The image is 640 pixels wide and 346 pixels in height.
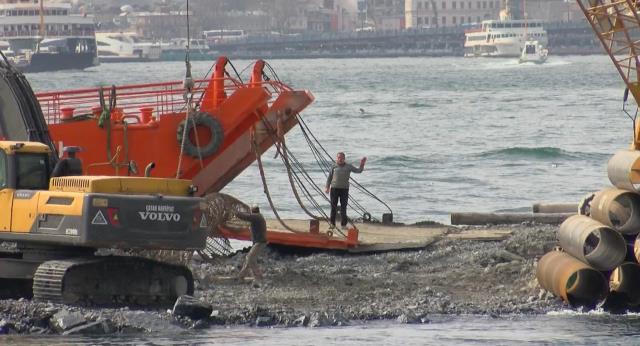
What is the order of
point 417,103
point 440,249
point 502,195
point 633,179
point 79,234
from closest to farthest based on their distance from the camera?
1. point 79,234
2. point 633,179
3. point 440,249
4. point 502,195
5. point 417,103

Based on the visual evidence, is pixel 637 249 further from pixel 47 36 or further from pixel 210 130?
pixel 47 36

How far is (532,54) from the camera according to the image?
187m

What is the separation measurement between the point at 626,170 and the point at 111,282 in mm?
6789

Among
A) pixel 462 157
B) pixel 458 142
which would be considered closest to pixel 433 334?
pixel 462 157

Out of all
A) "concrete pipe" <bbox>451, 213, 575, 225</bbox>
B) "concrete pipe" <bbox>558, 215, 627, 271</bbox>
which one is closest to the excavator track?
"concrete pipe" <bbox>558, 215, 627, 271</bbox>

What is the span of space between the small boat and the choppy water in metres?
62.5

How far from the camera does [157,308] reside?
2103 cm

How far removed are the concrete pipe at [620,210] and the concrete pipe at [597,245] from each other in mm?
122

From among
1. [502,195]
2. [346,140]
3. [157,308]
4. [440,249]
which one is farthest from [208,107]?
[346,140]

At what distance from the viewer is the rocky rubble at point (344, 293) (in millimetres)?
19656

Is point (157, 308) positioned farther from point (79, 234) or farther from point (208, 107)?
point (208, 107)

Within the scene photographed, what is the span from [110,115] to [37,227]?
28.9ft

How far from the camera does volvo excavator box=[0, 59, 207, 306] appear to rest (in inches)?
762

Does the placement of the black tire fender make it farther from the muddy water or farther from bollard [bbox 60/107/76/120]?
the muddy water
